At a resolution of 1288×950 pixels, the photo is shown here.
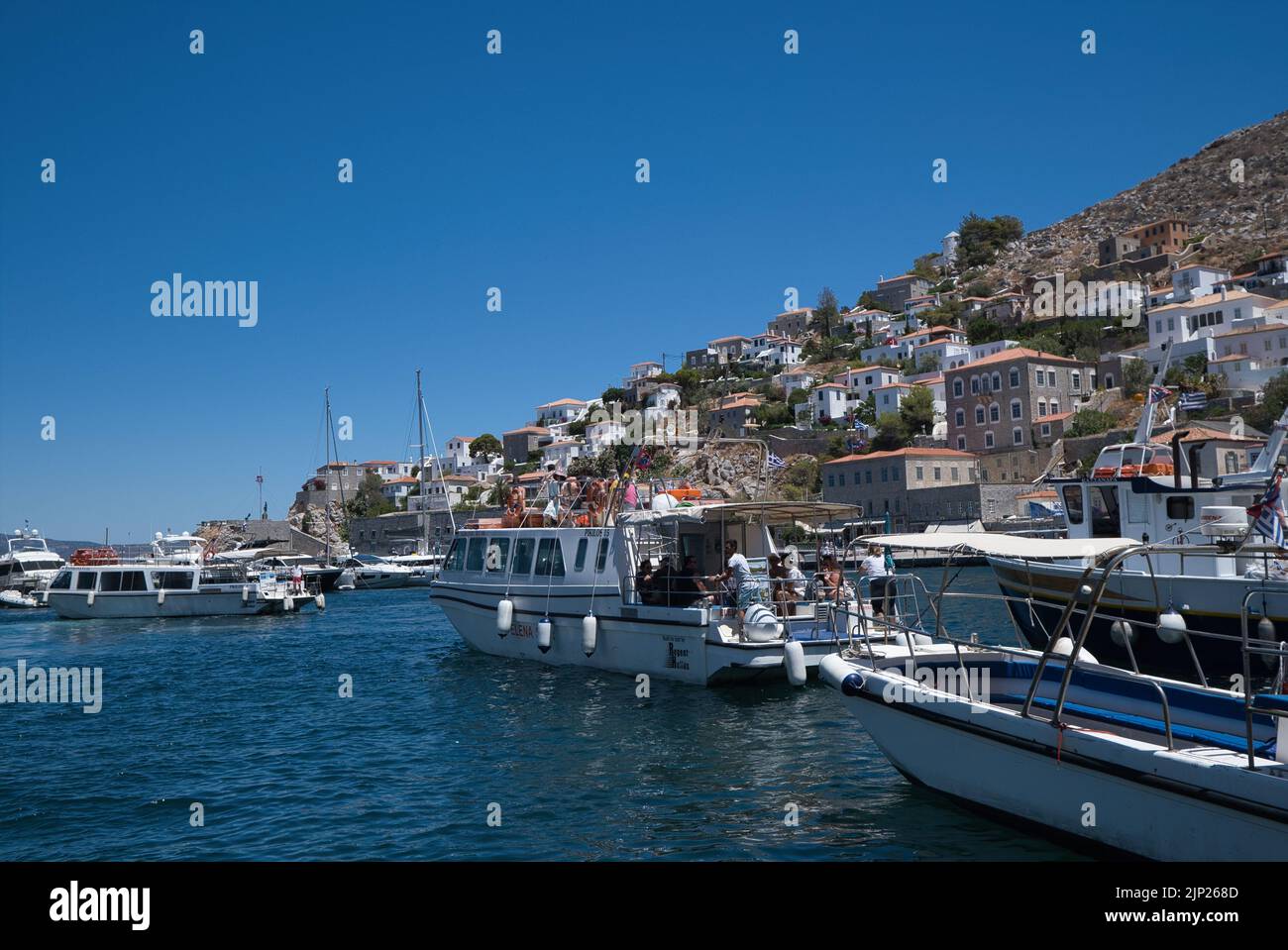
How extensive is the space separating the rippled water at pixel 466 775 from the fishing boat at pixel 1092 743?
1.78ft

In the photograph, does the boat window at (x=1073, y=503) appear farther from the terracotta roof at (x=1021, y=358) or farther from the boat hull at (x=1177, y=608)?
the terracotta roof at (x=1021, y=358)

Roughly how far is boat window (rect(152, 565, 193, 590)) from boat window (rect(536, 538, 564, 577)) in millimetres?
26606

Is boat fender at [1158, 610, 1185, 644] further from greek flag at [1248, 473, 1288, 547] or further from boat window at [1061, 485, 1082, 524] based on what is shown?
boat window at [1061, 485, 1082, 524]

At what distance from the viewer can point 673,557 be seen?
18.7m

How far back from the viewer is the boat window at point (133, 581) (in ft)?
136

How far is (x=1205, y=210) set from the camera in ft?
436

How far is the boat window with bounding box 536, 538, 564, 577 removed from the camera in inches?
792

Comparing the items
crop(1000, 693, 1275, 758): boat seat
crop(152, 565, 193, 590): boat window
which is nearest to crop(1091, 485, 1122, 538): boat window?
crop(1000, 693, 1275, 758): boat seat

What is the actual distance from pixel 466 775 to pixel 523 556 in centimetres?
902

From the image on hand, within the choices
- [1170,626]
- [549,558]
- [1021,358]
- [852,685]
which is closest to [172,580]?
[549,558]

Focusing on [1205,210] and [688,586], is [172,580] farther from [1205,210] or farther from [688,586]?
[1205,210]
